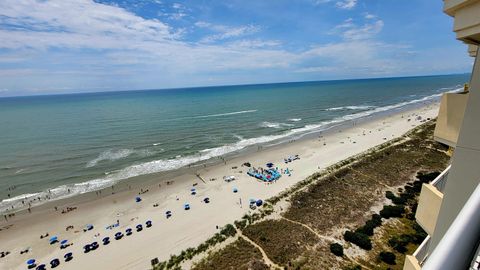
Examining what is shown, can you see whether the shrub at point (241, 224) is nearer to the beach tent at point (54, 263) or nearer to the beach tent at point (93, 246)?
the beach tent at point (93, 246)

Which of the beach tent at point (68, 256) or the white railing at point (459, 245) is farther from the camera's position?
the beach tent at point (68, 256)

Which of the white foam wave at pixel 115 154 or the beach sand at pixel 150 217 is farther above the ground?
the white foam wave at pixel 115 154

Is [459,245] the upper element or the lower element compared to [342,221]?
upper

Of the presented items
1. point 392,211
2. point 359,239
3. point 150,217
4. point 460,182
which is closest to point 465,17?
point 460,182

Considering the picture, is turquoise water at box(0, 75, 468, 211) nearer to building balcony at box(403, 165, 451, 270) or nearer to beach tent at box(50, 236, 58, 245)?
beach tent at box(50, 236, 58, 245)

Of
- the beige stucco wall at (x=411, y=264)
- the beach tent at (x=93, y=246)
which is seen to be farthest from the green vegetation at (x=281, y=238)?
the beige stucco wall at (x=411, y=264)

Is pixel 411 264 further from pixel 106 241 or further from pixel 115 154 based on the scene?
pixel 115 154

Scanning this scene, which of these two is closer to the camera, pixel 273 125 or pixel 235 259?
pixel 235 259

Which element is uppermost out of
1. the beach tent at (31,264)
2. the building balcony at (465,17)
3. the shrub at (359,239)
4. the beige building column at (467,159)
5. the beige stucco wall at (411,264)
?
the building balcony at (465,17)
